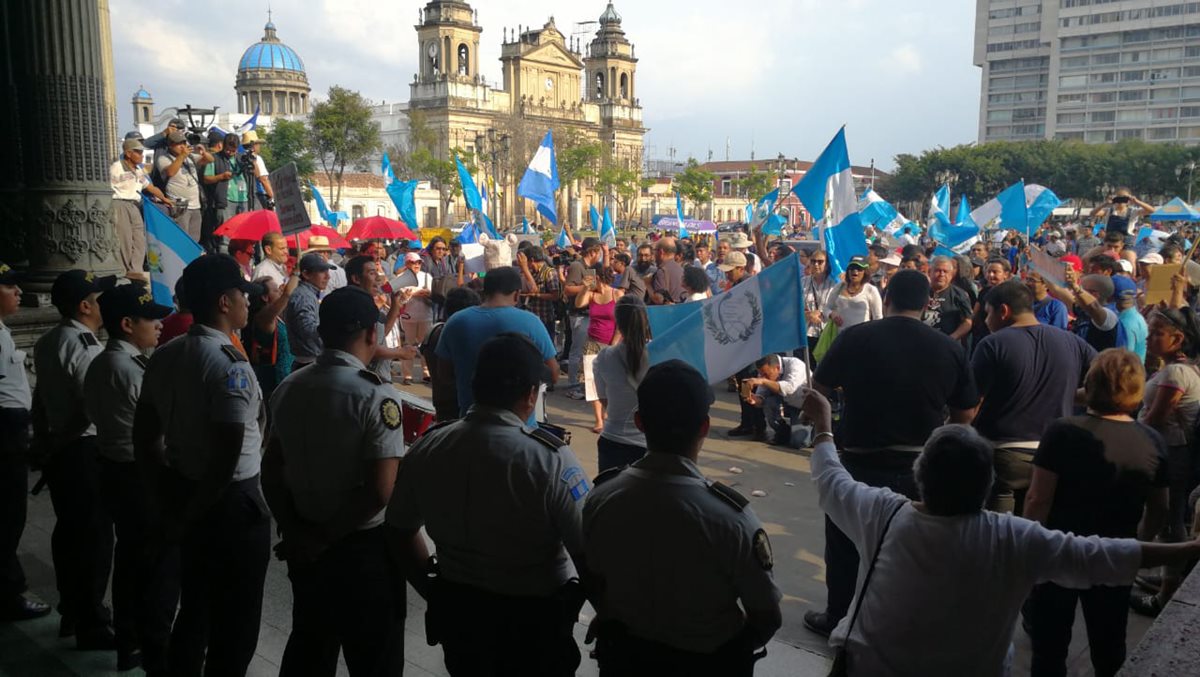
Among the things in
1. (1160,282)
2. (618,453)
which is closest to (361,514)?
(618,453)

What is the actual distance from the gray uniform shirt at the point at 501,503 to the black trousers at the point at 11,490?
2.96 meters

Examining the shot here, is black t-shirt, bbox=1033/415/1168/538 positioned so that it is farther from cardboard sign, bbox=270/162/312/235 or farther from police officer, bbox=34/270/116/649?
cardboard sign, bbox=270/162/312/235

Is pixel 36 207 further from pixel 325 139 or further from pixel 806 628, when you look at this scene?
pixel 325 139

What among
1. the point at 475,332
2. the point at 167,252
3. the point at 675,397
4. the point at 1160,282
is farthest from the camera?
the point at 167,252

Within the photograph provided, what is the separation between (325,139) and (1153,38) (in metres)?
91.5

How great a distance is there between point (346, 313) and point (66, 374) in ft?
6.22

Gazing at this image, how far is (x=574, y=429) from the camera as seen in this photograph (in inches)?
371

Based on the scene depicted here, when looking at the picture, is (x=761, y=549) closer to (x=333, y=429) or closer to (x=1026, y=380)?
(x=333, y=429)

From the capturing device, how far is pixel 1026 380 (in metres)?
4.51

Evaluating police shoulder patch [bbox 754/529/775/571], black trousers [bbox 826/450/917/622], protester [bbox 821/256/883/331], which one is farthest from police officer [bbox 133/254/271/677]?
protester [bbox 821/256/883/331]

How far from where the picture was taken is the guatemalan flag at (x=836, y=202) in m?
7.44

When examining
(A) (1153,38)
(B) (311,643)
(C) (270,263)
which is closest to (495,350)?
(B) (311,643)

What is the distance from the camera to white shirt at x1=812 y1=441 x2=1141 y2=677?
2.46 meters

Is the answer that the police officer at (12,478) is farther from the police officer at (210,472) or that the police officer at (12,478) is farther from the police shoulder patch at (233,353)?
the police shoulder patch at (233,353)
